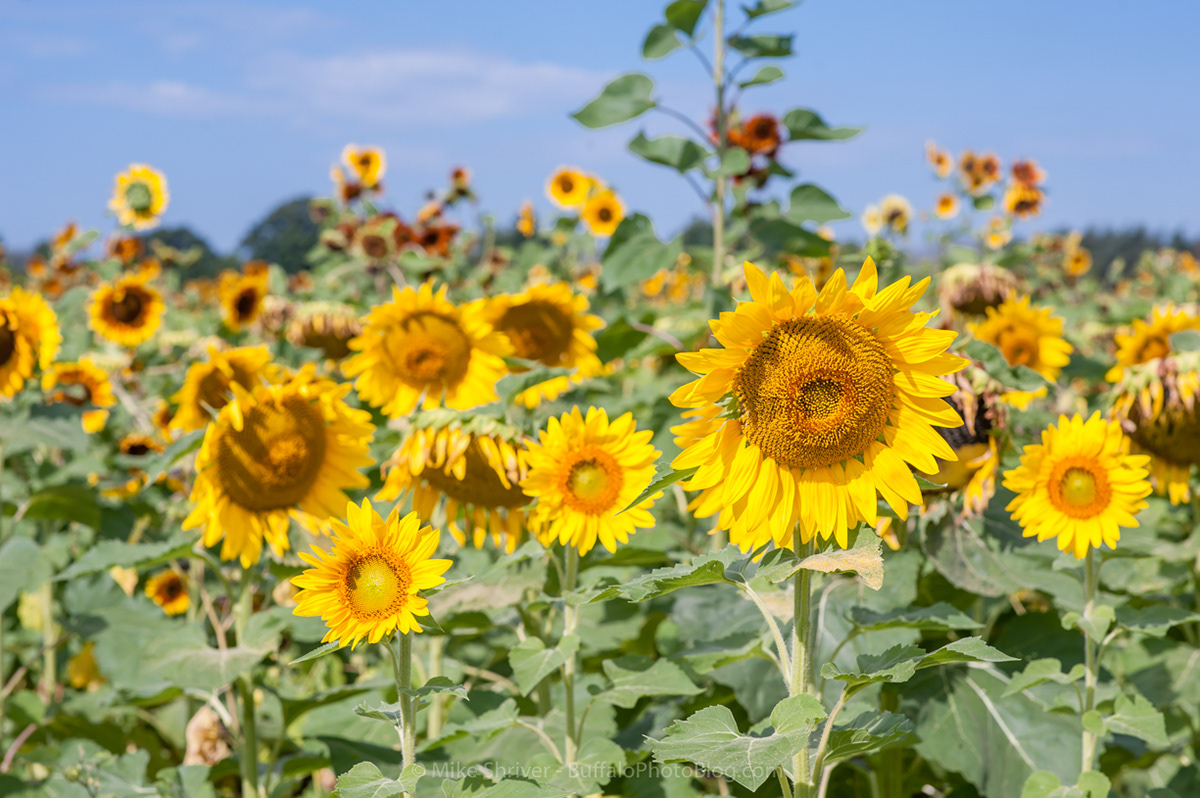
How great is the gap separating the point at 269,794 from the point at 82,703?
1319 mm

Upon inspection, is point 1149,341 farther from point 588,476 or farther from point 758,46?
point 588,476

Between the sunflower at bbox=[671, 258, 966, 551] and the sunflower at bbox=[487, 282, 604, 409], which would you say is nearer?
the sunflower at bbox=[671, 258, 966, 551]

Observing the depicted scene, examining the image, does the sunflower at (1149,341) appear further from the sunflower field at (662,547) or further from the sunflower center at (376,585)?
the sunflower center at (376,585)

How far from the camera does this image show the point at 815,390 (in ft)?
4.57

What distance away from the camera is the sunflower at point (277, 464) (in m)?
2.46

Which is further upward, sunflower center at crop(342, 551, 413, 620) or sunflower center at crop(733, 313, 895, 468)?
sunflower center at crop(733, 313, 895, 468)

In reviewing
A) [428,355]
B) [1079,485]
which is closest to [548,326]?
[428,355]

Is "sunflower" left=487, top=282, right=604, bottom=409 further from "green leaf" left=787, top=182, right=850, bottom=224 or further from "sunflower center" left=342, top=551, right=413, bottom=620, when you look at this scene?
"sunflower center" left=342, top=551, right=413, bottom=620

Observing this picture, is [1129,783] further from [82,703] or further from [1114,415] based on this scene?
[82,703]

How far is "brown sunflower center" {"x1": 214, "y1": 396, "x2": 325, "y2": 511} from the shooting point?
2463 millimetres

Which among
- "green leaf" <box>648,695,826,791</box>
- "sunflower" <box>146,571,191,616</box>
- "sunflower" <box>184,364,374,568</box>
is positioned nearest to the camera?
"green leaf" <box>648,695,826,791</box>

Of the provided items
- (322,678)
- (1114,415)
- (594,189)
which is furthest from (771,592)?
(594,189)

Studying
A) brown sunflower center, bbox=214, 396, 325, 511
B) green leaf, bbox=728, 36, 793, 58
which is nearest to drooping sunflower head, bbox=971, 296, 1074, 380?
green leaf, bbox=728, 36, 793, 58

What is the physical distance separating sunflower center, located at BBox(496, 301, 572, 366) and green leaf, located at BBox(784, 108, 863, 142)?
44.6 inches
